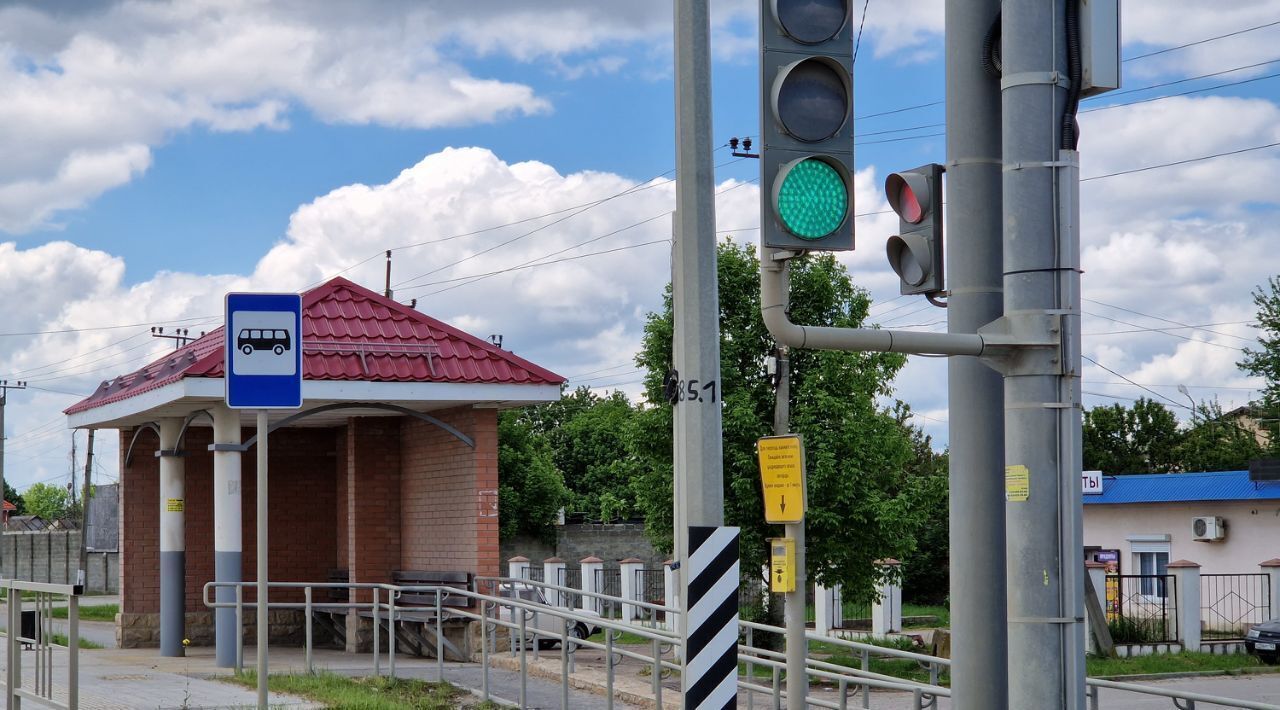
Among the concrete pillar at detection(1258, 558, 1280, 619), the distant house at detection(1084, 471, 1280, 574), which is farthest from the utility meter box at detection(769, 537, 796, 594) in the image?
the distant house at detection(1084, 471, 1280, 574)

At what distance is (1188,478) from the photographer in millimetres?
35688

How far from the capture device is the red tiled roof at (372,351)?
1655 cm

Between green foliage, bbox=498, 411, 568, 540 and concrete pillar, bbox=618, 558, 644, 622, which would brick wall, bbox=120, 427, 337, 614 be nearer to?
concrete pillar, bbox=618, 558, 644, 622

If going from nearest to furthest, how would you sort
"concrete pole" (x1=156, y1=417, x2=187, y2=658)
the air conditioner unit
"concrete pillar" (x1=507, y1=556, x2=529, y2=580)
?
"concrete pole" (x1=156, y1=417, x2=187, y2=658) < "concrete pillar" (x1=507, y1=556, x2=529, y2=580) < the air conditioner unit

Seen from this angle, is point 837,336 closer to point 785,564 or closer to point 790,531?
point 785,564

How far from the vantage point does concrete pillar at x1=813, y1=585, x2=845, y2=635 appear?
98.1ft

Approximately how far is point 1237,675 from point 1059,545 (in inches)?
830

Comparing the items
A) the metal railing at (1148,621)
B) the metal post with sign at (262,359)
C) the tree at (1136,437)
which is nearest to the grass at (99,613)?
the metal railing at (1148,621)

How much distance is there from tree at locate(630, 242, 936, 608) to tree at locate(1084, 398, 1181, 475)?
29.9 m

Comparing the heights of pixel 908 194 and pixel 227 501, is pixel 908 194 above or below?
above

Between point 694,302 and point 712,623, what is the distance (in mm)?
1616

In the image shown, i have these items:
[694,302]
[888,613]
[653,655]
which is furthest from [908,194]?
[888,613]

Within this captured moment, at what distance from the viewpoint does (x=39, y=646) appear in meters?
10.2

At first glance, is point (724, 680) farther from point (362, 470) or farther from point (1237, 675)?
point (1237, 675)
